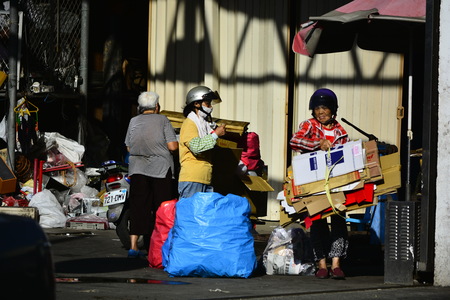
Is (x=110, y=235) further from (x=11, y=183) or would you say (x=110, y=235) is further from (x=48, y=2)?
(x=48, y=2)

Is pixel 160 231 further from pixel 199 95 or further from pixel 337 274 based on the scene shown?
pixel 337 274

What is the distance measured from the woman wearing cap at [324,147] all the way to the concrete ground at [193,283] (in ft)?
0.62

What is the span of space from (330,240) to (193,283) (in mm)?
1331

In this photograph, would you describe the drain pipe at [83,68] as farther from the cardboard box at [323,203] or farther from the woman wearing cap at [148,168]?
the cardboard box at [323,203]

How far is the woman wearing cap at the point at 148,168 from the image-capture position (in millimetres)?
A: 10078

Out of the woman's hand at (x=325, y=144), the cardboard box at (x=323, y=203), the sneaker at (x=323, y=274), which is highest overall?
the woman's hand at (x=325, y=144)

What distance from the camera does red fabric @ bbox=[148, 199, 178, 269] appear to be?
938 centimetres

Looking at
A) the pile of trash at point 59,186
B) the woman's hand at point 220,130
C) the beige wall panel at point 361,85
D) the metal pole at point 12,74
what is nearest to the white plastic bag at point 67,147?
the pile of trash at point 59,186

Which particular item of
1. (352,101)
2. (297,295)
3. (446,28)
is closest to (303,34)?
(446,28)

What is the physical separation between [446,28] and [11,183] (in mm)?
7492

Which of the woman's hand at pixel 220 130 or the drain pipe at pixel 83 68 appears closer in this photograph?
the woman's hand at pixel 220 130

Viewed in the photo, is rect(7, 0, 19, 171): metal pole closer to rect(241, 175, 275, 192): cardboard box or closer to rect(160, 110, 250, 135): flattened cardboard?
rect(160, 110, 250, 135): flattened cardboard

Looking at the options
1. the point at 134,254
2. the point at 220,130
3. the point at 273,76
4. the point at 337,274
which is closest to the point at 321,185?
the point at 337,274

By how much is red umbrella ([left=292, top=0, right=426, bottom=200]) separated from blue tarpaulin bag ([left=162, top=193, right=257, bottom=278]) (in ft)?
4.88
